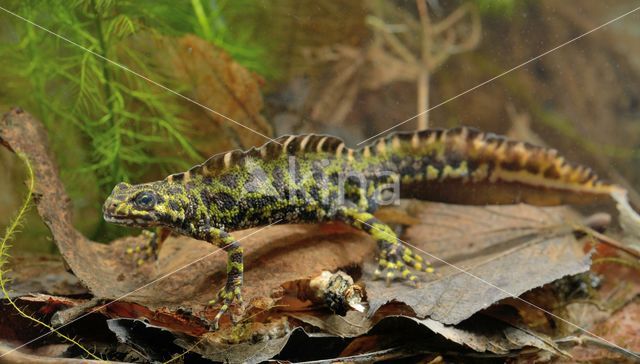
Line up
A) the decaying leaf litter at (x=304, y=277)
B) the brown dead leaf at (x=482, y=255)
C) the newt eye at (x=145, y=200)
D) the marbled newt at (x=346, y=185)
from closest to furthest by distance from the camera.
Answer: the decaying leaf litter at (x=304, y=277) < the brown dead leaf at (x=482, y=255) < the newt eye at (x=145, y=200) < the marbled newt at (x=346, y=185)

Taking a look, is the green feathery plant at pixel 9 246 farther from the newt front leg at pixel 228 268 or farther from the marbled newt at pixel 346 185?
the newt front leg at pixel 228 268

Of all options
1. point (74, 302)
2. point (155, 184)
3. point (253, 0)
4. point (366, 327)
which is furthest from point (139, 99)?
point (366, 327)

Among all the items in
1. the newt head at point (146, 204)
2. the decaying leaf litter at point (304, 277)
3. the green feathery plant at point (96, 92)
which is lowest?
the decaying leaf litter at point (304, 277)

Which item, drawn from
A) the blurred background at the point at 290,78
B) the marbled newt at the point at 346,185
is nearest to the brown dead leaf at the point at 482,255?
the marbled newt at the point at 346,185

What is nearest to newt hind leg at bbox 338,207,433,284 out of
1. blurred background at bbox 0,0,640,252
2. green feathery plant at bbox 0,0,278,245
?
blurred background at bbox 0,0,640,252

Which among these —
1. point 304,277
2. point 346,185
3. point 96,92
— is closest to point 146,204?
point 304,277

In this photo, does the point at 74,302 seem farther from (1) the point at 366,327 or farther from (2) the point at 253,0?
(2) the point at 253,0

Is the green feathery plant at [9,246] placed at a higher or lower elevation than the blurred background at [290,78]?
lower

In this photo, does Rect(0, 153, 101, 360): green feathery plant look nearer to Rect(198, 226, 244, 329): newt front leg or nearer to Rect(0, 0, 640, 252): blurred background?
Rect(0, 0, 640, 252): blurred background
